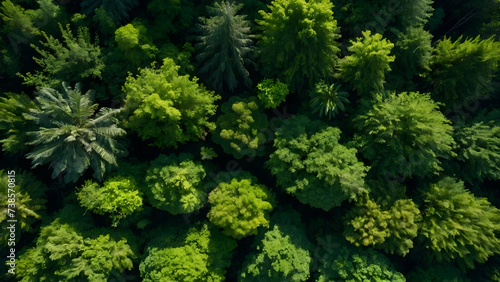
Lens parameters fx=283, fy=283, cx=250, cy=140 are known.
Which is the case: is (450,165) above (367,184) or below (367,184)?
above

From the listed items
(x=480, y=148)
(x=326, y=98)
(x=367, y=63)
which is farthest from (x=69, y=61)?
(x=480, y=148)

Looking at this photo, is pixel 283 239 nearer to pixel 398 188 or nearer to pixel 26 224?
pixel 398 188

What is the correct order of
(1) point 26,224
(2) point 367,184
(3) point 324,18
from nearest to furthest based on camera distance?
(3) point 324,18 → (1) point 26,224 → (2) point 367,184

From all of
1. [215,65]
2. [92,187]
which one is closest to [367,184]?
[215,65]

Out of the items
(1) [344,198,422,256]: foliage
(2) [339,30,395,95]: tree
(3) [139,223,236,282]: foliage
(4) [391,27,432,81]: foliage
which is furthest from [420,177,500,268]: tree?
(3) [139,223,236,282]: foliage

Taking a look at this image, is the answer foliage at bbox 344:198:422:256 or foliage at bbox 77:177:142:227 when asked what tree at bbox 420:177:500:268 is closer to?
foliage at bbox 344:198:422:256

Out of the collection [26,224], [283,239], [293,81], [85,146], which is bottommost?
[26,224]

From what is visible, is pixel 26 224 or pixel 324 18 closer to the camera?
pixel 324 18

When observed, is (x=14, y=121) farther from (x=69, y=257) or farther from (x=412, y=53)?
(x=412, y=53)
